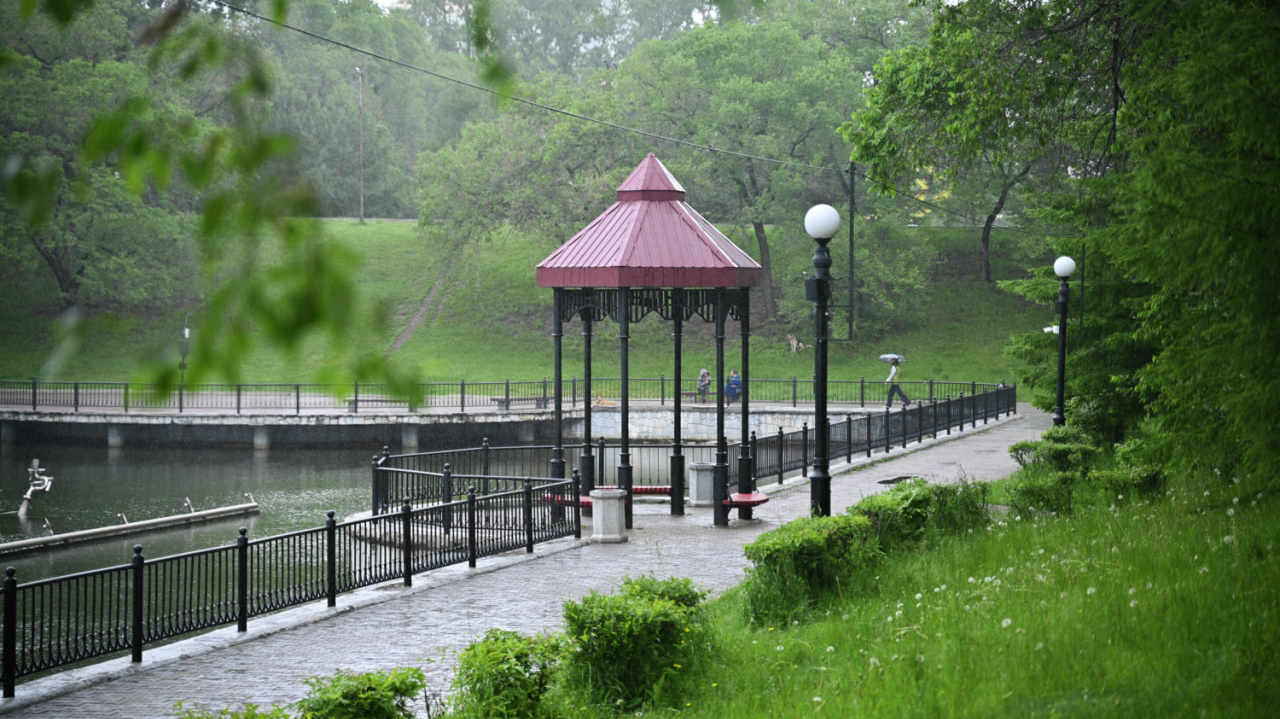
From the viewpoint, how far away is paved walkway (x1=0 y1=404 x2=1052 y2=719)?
30.1 feet

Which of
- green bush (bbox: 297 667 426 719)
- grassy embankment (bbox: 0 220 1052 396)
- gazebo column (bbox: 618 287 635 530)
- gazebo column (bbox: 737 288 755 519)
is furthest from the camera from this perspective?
grassy embankment (bbox: 0 220 1052 396)

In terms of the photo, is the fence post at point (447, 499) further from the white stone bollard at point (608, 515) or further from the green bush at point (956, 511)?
the green bush at point (956, 511)

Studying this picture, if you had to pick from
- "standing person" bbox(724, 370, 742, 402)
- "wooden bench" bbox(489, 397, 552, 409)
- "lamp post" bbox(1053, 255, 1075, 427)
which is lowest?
"wooden bench" bbox(489, 397, 552, 409)

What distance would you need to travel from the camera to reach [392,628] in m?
11.4

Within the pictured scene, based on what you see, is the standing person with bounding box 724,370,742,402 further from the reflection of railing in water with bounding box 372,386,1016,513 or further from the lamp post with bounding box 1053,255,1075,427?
the lamp post with bounding box 1053,255,1075,427

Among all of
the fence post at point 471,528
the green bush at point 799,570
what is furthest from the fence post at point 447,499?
the green bush at point 799,570

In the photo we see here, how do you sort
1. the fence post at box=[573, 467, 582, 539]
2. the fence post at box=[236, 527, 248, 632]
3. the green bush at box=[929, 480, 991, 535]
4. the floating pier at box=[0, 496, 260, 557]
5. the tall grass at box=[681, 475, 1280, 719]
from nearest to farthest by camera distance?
1. the tall grass at box=[681, 475, 1280, 719]
2. the fence post at box=[236, 527, 248, 632]
3. the green bush at box=[929, 480, 991, 535]
4. the fence post at box=[573, 467, 582, 539]
5. the floating pier at box=[0, 496, 260, 557]

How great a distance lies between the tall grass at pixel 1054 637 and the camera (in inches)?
242

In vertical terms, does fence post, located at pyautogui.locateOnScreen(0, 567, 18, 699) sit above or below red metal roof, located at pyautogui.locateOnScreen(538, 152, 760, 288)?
below

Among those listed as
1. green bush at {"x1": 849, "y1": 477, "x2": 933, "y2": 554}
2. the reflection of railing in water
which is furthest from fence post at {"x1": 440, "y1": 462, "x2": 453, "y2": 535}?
green bush at {"x1": 849, "y1": 477, "x2": 933, "y2": 554}

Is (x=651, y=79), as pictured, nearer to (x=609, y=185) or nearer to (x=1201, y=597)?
(x=609, y=185)

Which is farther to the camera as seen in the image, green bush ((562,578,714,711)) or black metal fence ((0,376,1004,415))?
black metal fence ((0,376,1004,415))

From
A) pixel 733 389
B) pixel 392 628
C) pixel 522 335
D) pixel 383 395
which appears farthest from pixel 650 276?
pixel 522 335

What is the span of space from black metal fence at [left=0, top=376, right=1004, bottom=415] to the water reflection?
75.8 inches
